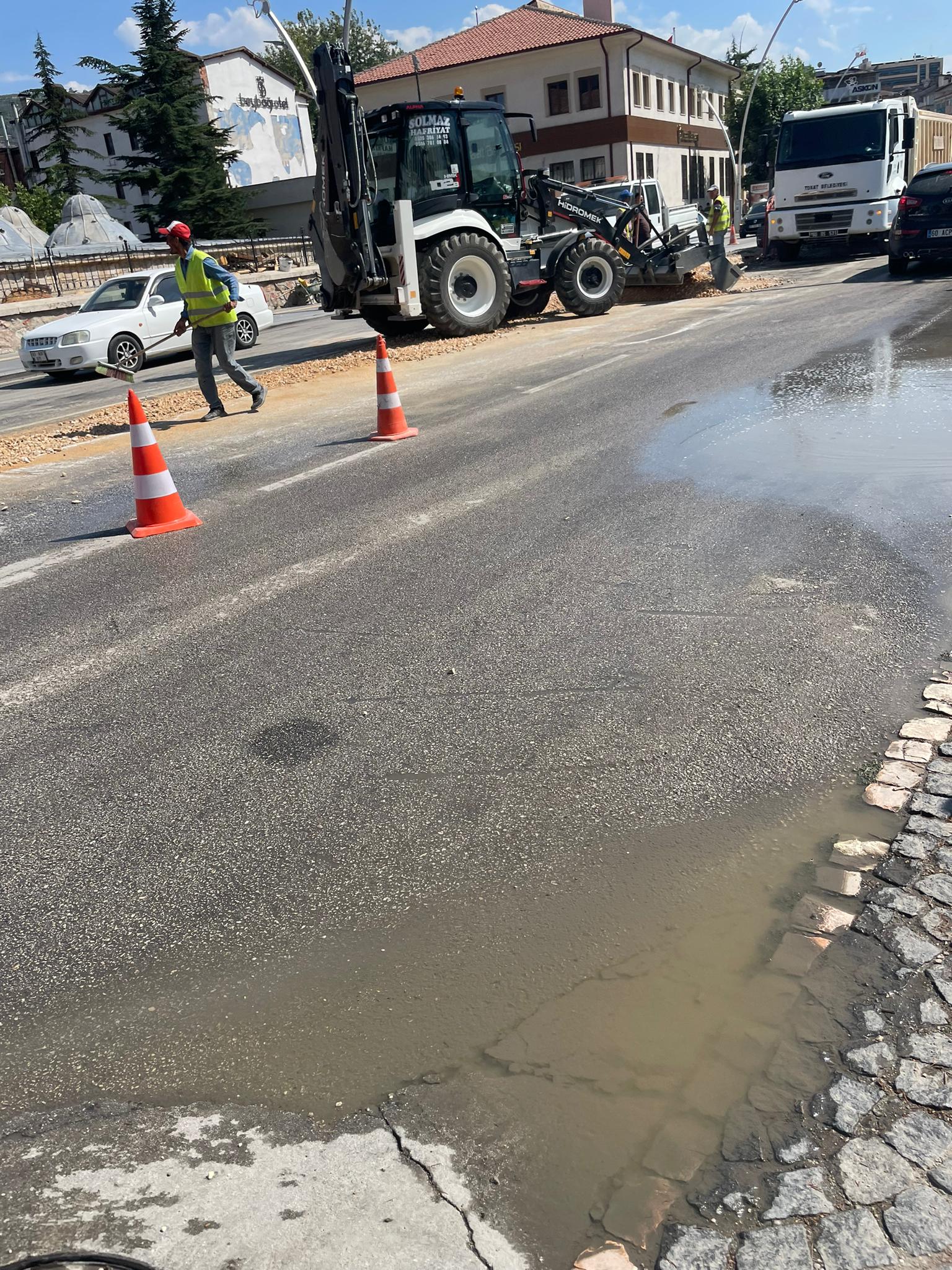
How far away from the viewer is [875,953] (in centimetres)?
264

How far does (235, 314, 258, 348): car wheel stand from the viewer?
59.9ft

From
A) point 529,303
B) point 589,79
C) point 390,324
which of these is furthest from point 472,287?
point 589,79

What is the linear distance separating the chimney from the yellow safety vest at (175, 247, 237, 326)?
5120 cm

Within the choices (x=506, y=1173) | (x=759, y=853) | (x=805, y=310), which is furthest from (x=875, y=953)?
(x=805, y=310)

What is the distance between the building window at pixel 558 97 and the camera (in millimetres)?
49406

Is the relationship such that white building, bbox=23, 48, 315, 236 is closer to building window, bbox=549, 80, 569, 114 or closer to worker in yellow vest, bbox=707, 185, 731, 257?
building window, bbox=549, 80, 569, 114

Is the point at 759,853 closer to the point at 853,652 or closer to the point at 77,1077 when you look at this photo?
the point at 853,652

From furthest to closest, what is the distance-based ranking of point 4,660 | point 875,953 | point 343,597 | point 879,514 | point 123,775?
point 879,514 < point 343,597 < point 4,660 < point 123,775 < point 875,953

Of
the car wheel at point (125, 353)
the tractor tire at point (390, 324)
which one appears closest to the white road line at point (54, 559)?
the tractor tire at point (390, 324)

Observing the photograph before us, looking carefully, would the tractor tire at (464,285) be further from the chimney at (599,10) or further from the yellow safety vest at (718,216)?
the chimney at (599,10)

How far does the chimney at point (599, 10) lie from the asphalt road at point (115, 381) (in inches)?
1579

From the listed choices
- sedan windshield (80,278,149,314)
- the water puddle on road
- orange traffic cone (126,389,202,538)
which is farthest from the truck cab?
orange traffic cone (126,389,202,538)

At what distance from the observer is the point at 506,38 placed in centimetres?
5059

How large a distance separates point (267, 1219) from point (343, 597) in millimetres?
3568
